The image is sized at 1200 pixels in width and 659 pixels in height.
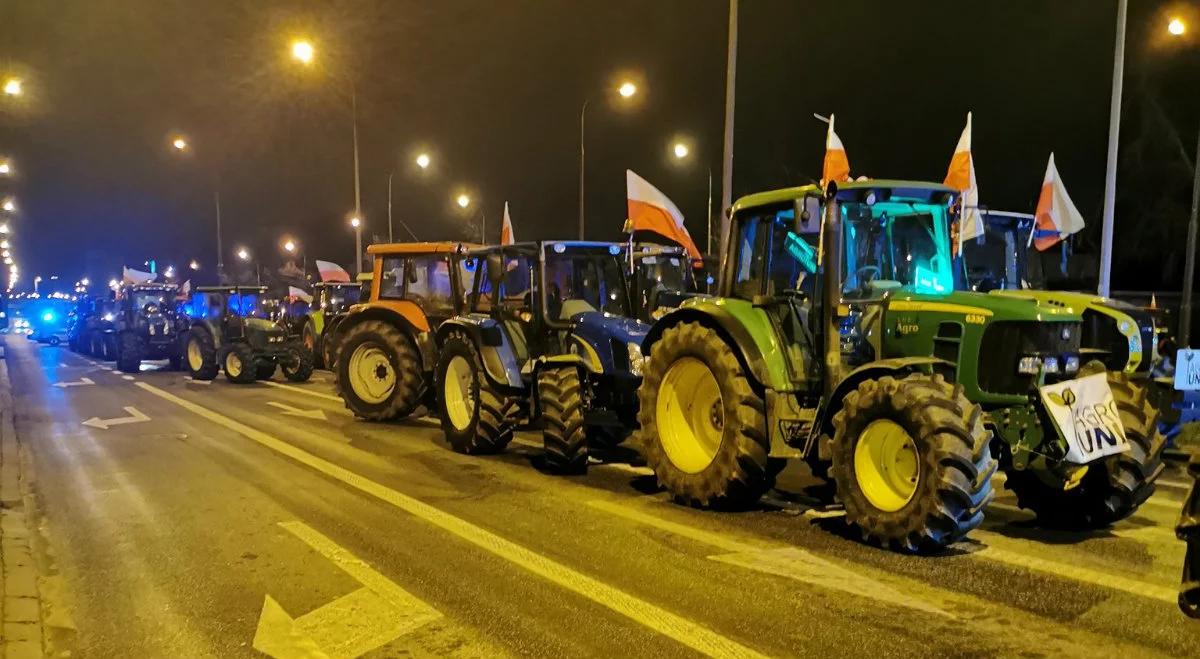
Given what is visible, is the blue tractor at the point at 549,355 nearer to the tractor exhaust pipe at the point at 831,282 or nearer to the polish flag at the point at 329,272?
the tractor exhaust pipe at the point at 831,282

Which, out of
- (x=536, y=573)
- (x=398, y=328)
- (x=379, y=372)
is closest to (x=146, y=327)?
(x=379, y=372)

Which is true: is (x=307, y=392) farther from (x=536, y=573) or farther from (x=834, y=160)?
(x=536, y=573)

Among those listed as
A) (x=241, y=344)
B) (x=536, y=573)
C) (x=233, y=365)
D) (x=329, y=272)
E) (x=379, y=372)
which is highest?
(x=329, y=272)

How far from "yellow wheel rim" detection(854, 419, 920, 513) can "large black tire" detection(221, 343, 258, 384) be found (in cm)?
1632

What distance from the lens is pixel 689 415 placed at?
7715 mm

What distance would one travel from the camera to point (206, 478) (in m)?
8.79

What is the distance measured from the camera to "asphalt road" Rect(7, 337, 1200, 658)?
14.9ft

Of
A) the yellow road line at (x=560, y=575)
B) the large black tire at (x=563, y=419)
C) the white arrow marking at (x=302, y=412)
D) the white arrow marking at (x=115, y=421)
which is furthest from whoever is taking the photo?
the white arrow marking at (x=302, y=412)

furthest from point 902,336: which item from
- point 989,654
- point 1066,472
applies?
point 989,654

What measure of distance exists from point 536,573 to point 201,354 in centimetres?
1733

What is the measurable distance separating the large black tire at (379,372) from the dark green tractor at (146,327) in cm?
1126

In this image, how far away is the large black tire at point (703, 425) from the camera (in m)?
6.70

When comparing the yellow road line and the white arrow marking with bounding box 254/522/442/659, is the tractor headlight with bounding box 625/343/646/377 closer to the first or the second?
the yellow road line

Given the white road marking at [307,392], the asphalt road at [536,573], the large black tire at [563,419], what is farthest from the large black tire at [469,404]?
the white road marking at [307,392]
